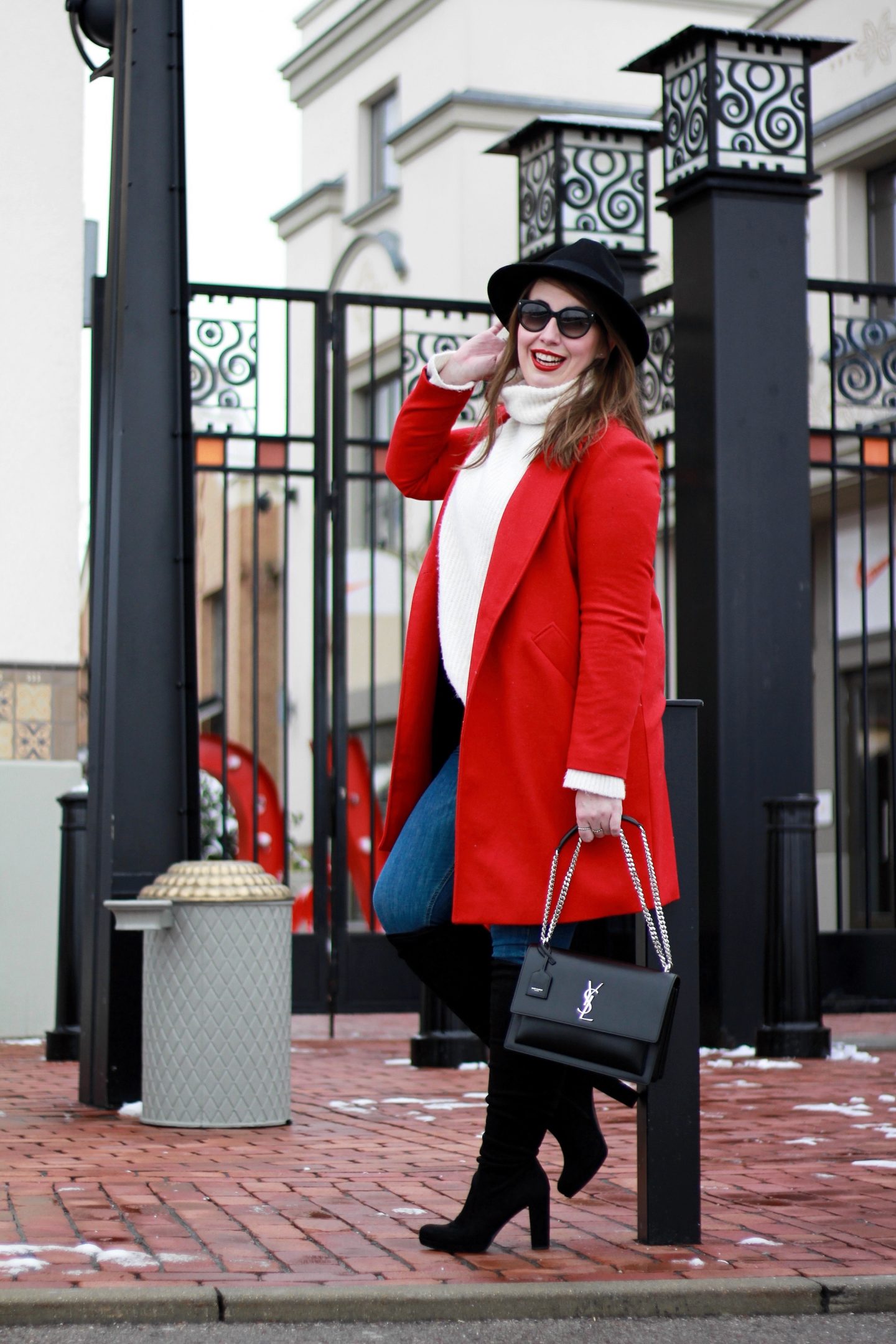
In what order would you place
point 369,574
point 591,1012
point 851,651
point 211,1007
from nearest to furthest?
point 591,1012 → point 211,1007 → point 369,574 → point 851,651

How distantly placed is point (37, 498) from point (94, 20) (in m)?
2.39

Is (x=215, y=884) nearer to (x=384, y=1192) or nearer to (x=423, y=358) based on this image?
(x=384, y=1192)

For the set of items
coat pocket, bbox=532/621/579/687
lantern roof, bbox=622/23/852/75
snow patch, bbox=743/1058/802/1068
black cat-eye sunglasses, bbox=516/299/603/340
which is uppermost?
lantern roof, bbox=622/23/852/75

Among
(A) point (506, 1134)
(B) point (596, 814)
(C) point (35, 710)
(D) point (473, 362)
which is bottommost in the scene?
(A) point (506, 1134)

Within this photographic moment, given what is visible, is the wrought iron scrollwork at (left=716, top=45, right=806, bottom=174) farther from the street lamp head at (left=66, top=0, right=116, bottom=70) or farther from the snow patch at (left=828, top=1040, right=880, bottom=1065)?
the snow patch at (left=828, top=1040, right=880, bottom=1065)

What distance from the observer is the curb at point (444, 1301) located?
321cm

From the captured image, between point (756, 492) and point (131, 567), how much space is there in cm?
291

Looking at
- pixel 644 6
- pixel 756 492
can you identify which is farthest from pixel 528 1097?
pixel 644 6

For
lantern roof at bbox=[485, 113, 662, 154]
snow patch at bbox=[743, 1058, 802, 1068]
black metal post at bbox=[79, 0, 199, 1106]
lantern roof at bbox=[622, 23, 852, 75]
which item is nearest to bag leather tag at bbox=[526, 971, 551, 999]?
black metal post at bbox=[79, 0, 199, 1106]

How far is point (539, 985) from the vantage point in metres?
3.47

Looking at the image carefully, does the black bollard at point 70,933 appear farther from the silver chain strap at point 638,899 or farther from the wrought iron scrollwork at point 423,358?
the silver chain strap at point 638,899

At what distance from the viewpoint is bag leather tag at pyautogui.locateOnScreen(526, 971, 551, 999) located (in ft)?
11.4

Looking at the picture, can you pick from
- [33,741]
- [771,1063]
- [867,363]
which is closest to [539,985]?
[771,1063]

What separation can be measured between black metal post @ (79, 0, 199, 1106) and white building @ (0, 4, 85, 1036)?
202 centimetres
